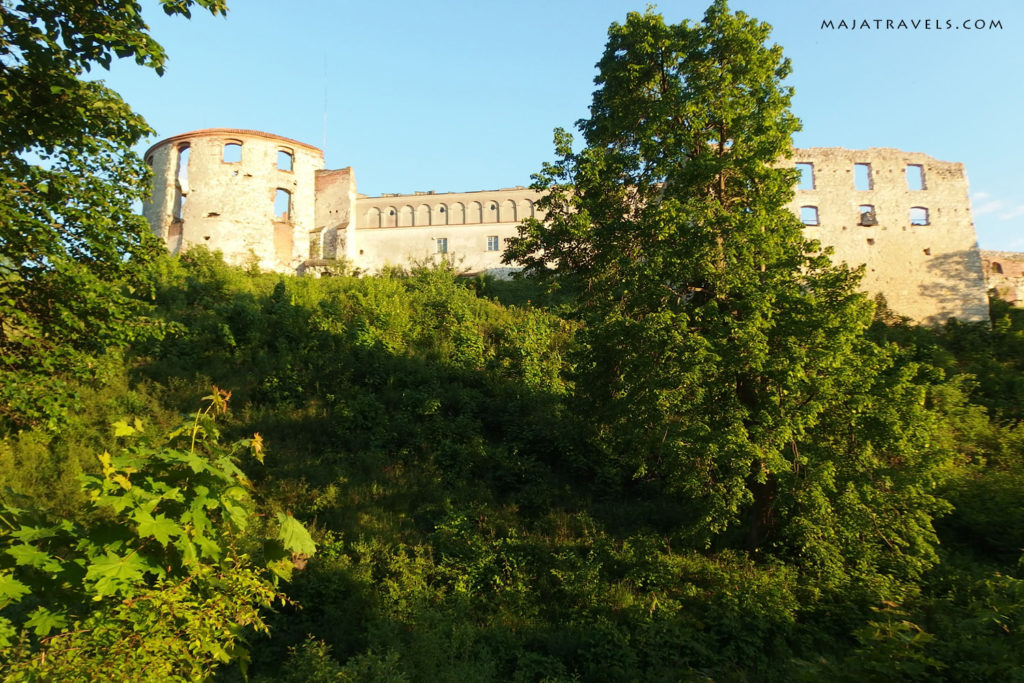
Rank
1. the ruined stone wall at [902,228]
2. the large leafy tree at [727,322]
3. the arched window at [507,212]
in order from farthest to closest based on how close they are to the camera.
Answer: the arched window at [507,212], the ruined stone wall at [902,228], the large leafy tree at [727,322]

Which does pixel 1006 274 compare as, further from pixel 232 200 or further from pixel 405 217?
pixel 232 200

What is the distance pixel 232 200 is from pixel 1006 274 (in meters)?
36.5

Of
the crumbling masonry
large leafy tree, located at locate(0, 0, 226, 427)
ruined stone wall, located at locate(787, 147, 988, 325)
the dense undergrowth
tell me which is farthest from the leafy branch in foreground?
ruined stone wall, located at locate(787, 147, 988, 325)

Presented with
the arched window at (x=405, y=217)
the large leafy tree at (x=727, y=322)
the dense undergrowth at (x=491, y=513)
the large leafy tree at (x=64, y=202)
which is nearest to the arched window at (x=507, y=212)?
the arched window at (x=405, y=217)

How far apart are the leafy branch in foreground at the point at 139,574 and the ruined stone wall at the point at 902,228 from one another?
92.0 ft

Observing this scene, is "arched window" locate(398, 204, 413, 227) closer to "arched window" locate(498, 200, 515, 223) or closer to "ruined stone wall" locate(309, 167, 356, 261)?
"ruined stone wall" locate(309, 167, 356, 261)

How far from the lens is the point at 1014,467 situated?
538 inches

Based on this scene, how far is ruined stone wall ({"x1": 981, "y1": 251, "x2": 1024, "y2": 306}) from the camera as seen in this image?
29.2 metres

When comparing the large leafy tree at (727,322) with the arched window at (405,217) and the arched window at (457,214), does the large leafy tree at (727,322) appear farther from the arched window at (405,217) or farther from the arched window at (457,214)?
the arched window at (405,217)

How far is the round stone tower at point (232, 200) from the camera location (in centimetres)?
3222

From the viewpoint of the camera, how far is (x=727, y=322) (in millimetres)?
10789

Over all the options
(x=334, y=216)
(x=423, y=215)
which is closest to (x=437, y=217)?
(x=423, y=215)

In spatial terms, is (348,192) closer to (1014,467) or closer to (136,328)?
(136,328)

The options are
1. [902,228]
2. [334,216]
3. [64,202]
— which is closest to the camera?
[64,202]
